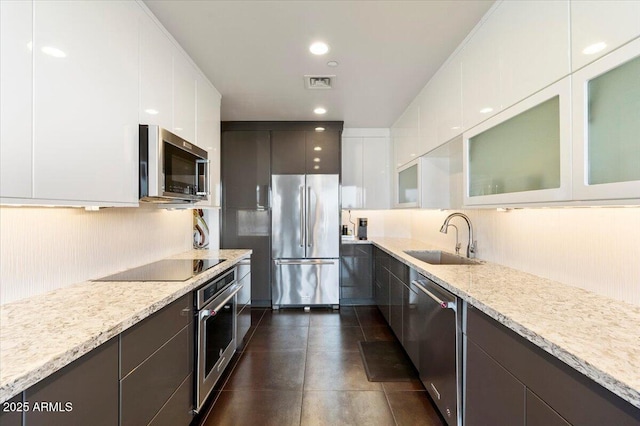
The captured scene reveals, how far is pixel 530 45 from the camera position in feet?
4.69

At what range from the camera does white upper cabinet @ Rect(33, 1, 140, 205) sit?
1.14 meters

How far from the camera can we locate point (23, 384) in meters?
0.75

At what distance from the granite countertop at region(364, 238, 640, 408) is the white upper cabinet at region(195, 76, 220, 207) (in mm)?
2133

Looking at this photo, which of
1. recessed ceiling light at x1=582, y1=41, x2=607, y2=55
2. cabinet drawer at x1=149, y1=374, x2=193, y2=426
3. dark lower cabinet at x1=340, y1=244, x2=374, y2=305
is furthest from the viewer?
dark lower cabinet at x1=340, y1=244, x2=374, y2=305

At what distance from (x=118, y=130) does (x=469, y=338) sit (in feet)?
6.65

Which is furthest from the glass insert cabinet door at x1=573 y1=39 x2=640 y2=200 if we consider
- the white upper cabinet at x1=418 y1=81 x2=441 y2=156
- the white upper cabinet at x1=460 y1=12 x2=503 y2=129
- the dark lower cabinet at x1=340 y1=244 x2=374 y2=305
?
the dark lower cabinet at x1=340 y1=244 x2=374 y2=305

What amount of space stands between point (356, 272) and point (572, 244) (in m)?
2.84

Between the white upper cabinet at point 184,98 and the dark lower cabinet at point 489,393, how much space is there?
2283 millimetres

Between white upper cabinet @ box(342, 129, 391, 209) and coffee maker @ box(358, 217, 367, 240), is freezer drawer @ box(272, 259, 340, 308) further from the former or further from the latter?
white upper cabinet @ box(342, 129, 391, 209)

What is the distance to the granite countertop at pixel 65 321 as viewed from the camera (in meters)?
0.80

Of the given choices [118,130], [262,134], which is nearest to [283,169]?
[262,134]

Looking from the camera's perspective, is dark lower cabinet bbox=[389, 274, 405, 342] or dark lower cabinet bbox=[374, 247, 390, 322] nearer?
dark lower cabinet bbox=[389, 274, 405, 342]

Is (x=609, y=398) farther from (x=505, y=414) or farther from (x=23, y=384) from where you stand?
(x=23, y=384)

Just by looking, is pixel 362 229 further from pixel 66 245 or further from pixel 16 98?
pixel 16 98
